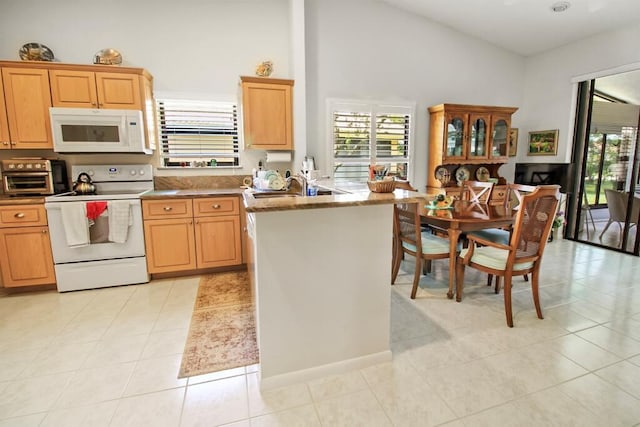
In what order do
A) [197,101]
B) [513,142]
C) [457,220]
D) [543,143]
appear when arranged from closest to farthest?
[457,220]
[197,101]
[543,143]
[513,142]

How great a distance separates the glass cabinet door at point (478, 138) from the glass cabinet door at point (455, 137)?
5.4 inches

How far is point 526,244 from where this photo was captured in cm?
240

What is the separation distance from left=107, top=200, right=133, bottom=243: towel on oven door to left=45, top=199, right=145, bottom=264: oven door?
0.04 m

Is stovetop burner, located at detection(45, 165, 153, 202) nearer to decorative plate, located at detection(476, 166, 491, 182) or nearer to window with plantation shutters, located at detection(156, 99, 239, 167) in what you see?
window with plantation shutters, located at detection(156, 99, 239, 167)

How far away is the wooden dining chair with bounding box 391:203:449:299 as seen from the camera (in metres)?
2.73

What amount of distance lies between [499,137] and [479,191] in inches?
63.6

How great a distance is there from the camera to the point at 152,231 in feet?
10.2

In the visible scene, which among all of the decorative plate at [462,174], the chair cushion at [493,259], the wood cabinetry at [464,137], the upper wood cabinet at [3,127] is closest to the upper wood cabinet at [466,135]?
the wood cabinetry at [464,137]

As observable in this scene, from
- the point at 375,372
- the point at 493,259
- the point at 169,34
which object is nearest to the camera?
the point at 375,372

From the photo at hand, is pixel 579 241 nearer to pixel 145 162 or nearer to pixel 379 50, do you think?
pixel 379 50

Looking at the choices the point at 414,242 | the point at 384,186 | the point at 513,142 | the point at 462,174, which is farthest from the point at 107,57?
the point at 513,142

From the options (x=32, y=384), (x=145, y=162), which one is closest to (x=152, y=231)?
(x=145, y=162)

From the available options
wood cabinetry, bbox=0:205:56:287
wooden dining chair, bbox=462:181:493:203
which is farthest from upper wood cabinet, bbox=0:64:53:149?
wooden dining chair, bbox=462:181:493:203

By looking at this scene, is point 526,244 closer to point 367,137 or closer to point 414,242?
point 414,242
